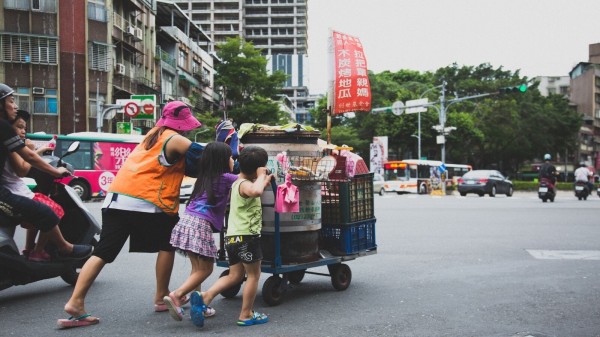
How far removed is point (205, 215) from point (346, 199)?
1.65m

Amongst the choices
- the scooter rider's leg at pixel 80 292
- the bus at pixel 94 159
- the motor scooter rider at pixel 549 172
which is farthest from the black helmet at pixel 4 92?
the motor scooter rider at pixel 549 172

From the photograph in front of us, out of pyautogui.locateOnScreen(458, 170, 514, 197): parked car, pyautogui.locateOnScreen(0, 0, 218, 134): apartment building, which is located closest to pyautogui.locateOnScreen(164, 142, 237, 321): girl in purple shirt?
pyautogui.locateOnScreen(0, 0, 218, 134): apartment building

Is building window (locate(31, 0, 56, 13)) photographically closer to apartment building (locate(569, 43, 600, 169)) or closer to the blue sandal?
the blue sandal

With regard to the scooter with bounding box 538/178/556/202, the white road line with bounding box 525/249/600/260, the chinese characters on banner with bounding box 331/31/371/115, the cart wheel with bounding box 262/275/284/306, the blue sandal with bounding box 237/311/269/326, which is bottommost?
the white road line with bounding box 525/249/600/260

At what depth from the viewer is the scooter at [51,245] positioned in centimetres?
514

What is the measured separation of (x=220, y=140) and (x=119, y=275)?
2.67m

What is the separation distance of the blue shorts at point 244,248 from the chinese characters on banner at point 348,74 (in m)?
4.33

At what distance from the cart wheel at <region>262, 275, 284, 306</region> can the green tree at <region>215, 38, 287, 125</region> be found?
3977cm

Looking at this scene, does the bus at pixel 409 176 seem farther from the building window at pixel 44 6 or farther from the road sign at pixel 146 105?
the building window at pixel 44 6

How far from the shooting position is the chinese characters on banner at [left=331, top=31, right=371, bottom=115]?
8.66 meters

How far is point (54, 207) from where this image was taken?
18.2ft

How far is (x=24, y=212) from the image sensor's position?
504cm

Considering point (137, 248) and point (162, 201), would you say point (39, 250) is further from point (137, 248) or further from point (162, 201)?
point (162, 201)

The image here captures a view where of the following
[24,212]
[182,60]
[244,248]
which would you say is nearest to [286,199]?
[244,248]
